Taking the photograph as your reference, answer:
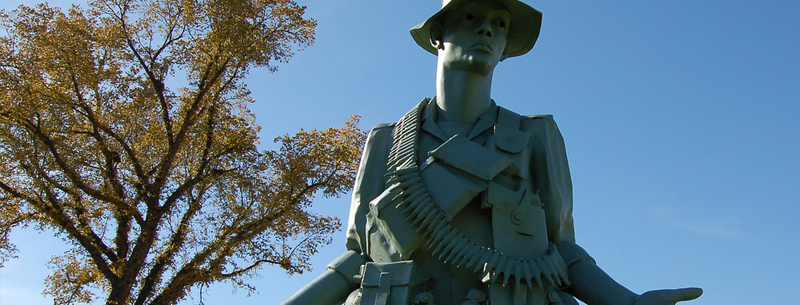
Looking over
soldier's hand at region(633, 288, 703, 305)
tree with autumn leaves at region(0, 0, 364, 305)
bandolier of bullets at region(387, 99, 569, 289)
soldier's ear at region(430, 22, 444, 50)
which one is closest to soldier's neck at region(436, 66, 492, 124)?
soldier's ear at region(430, 22, 444, 50)

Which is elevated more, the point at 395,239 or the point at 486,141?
the point at 486,141

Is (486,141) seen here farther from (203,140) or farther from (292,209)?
(203,140)

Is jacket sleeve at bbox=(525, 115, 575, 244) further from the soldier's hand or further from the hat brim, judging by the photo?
the soldier's hand

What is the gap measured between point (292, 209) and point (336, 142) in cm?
159

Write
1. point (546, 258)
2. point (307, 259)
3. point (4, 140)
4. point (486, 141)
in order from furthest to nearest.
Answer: point (307, 259) → point (4, 140) → point (486, 141) → point (546, 258)

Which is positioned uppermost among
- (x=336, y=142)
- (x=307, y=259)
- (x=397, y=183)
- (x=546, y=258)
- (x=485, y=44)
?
(x=336, y=142)

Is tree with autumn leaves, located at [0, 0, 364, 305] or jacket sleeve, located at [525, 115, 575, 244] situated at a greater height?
tree with autumn leaves, located at [0, 0, 364, 305]

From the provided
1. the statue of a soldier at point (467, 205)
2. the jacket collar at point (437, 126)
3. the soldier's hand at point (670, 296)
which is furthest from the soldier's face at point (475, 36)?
the soldier's hand at point (670, 296)

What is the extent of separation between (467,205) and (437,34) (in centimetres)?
115

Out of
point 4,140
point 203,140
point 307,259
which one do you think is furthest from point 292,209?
point 4,140

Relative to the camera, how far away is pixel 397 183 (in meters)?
4.64

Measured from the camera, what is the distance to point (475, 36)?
4.93 meters

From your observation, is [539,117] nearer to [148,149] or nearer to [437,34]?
[437,34]

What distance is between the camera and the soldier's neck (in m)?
4.97
